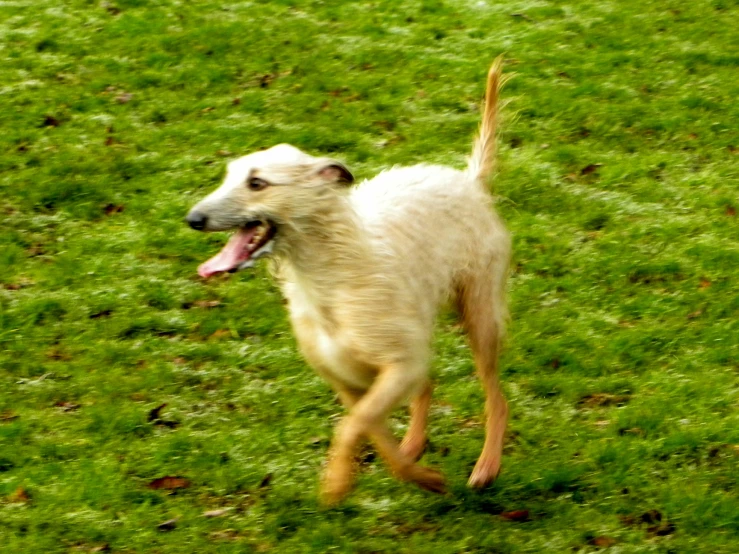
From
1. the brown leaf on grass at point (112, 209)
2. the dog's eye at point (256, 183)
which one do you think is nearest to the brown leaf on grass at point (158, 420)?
the dog's eye at point (256, 183)

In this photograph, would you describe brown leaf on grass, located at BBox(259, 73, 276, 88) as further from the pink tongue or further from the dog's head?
the pink tongue

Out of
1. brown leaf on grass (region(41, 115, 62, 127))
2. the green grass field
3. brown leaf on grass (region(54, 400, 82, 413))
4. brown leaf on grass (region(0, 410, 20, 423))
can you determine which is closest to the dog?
the green grass field

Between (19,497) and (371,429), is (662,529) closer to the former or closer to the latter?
(371,429)

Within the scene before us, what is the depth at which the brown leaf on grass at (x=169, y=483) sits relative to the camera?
5.93m

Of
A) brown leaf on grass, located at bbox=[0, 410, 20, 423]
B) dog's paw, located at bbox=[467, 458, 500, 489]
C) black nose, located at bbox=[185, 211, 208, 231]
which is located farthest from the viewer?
brown leaf on grass, located at bbox=[0, 410, 20, 423]

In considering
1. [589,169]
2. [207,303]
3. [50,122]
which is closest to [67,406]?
[207,303]

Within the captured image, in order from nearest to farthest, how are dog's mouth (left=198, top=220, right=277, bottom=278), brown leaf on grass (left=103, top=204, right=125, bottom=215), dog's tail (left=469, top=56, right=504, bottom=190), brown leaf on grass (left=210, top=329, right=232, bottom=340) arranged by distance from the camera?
1. dog's mouth (left=198, top=220, right=277, bottom=278)
2. dog's tail (left=469, top=56, right=504, bottom=190)
3. brown leaf on grass (left=210, top=329, right=232, bottom=340)
4. brown leaf on grass (left=103, top=204, right=125, bottom=215)

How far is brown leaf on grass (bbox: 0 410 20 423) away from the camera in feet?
21.6

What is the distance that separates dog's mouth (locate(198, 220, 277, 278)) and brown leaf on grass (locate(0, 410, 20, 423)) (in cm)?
224

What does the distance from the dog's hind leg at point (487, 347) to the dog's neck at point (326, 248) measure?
92cm

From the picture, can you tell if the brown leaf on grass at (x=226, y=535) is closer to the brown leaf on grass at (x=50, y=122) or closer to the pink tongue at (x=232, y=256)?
the pink tongue at (x=232, y=256)

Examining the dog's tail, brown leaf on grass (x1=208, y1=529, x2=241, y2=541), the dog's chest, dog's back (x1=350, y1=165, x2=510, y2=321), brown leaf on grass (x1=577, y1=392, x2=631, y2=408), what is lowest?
brown leaf on grass (x1=208, y1=529, x2=241, y2=541)

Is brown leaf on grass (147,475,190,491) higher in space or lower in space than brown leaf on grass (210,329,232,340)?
lower

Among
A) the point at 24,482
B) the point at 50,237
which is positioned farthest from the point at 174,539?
the point at 50,237
